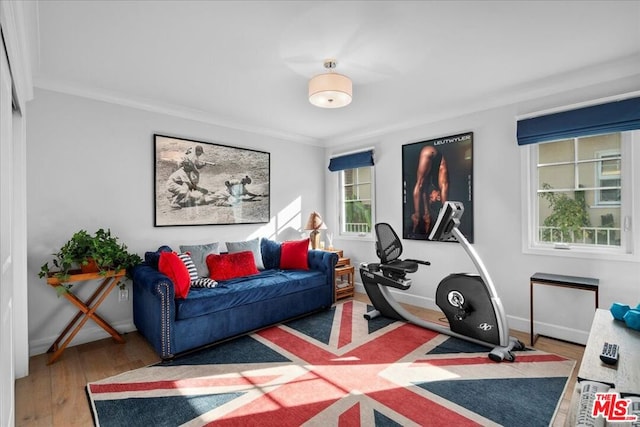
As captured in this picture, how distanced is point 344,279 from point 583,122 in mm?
3496

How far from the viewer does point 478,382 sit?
236cm

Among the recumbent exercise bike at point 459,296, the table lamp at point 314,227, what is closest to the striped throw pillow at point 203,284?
the recumbent exercise bike at point 459,296

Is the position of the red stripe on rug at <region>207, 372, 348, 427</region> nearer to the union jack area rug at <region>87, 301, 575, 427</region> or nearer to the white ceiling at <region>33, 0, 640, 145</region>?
the union jack area rug at <region>87, 301, 575, 427</region>

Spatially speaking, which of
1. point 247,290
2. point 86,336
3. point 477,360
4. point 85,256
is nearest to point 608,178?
point 477,360

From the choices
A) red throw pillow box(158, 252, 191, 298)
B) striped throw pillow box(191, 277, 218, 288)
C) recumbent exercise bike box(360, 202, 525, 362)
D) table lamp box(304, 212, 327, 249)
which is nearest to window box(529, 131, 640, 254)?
recumbent exercise bike box(360, 202, 525, 362)

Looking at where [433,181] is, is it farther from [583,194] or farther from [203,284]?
[203,284]

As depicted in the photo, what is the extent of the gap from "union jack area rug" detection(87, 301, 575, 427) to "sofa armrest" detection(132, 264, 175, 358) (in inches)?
8.5

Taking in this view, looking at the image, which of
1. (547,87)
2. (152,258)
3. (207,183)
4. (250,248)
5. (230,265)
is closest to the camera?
(547,87)

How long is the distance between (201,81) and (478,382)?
3454 millimetres

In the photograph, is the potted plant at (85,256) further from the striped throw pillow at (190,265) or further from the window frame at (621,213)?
the window frame at (621,213)

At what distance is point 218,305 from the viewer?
3.00 metres

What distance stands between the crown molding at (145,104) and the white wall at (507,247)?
79.3 inches

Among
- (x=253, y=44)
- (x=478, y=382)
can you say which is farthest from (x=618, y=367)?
(x=253, y=44)

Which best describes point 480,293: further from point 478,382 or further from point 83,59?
point 83,59
